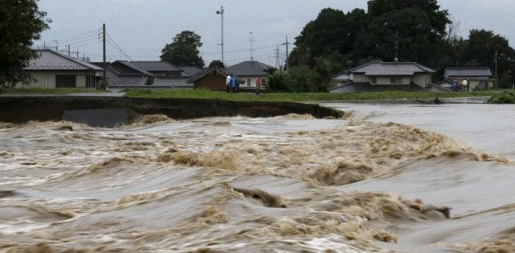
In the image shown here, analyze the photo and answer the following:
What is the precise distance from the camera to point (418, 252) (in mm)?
4480

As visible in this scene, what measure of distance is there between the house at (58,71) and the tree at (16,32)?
16630 mm

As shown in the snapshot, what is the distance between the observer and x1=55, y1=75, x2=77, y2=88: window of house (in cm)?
4938

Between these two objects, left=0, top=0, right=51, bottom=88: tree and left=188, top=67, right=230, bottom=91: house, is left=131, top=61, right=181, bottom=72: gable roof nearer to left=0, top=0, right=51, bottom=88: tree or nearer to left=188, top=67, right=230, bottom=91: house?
left=188, top=67, right=230, bottom=91: house

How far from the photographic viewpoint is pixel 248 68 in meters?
72.3

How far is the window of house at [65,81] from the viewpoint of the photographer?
4938 cm

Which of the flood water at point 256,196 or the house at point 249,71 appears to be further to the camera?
the house at point 249,71

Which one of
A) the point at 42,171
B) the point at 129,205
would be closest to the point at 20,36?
the point at 42,171

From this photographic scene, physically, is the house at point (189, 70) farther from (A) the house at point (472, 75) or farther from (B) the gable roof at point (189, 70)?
(A) the house at point (472, 75)

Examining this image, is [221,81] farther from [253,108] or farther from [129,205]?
[129,205]

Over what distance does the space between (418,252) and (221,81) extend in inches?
2065

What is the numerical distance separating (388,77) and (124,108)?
32.9 meters

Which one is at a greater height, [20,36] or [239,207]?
[20,36]

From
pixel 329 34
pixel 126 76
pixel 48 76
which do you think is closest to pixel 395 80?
pixel 329 34

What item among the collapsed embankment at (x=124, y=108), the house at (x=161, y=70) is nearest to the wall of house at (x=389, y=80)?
the house at (x=161, y=70)
